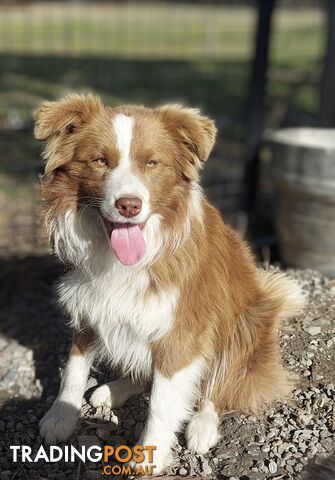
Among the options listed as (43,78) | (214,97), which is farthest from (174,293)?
(43,78)

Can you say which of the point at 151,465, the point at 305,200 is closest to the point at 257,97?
the point at 305,200

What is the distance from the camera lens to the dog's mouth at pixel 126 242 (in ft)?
9.87

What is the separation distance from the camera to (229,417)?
3545 millimetres

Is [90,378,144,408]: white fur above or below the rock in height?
below

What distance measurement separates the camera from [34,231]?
5711mm

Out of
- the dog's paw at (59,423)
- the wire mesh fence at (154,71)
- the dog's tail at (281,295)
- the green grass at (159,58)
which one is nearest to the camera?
the dog's paw at (59,423)

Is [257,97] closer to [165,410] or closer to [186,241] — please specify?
[186,241]

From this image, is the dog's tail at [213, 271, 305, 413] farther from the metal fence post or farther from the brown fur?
the metal fence post

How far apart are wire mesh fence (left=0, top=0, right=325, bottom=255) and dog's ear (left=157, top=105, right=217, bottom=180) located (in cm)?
244

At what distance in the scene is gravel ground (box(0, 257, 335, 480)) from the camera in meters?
3.22

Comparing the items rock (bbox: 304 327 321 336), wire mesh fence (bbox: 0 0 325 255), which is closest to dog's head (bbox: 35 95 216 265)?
rock (bbox: 304 327 321 336)

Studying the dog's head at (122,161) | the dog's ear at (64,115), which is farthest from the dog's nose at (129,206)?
the dog's ear at (64,115)

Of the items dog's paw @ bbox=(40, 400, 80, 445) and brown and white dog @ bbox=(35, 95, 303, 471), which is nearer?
brown and white dog @ bbox=(35, 95, 303, 471)

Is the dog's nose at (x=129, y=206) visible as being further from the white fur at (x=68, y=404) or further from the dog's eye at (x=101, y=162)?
the white fur at (x=68, y=404)
